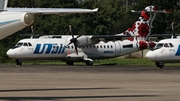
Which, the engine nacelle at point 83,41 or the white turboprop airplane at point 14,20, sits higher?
the white turboprop airplane at point 14,20

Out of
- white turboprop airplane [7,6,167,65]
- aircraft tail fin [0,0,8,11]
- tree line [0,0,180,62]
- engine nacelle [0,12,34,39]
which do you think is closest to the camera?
engine nacelle [0,12,34,39]

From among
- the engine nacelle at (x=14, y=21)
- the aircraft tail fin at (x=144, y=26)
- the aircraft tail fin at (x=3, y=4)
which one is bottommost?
the aircraft tail fin at (x=144, y=26)

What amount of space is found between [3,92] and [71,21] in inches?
2433

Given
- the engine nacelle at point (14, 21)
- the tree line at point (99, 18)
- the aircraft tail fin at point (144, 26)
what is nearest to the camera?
the engine nacelle at point (14, 21)

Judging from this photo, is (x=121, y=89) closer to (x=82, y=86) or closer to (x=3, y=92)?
(x=82, y=86)

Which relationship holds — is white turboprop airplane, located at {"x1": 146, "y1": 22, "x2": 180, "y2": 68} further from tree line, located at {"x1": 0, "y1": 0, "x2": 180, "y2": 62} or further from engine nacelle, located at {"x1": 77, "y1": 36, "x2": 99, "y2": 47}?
tree line, located at {"x1": 0, "y1": 0, "x2": 180, "y2": 62}

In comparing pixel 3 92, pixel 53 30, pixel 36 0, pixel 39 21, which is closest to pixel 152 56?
pixel 3 92

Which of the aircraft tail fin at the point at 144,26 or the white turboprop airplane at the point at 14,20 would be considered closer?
the white turboprop airplane at the point at 14,20

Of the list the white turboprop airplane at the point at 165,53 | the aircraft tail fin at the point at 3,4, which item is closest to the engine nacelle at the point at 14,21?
the aircraft tail fin at the point at 3,4

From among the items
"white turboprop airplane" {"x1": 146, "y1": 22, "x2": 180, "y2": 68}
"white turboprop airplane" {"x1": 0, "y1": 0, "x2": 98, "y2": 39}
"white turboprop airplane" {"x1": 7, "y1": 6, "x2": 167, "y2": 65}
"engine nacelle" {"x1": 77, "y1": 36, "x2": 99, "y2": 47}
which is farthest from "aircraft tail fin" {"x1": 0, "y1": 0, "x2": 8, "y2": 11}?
"engine nacelle" {"x1": 77, "y1": 36, "x2": 99, "y2": 47}

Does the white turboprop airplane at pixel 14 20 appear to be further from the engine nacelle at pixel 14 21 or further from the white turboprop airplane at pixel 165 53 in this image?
the white turboprop airplane at pixel 165 53

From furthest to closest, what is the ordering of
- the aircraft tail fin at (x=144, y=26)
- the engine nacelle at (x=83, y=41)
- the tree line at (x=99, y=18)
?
the tree line at (x=99, y=18) → the aircraft tail fin at (x=144, y=26) → the engine nacelle at (x=83, y=41)

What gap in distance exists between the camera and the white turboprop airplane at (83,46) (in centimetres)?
5541

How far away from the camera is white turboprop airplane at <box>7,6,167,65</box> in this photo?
182 feet
